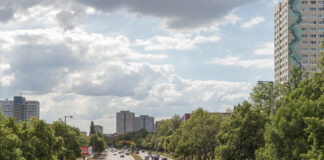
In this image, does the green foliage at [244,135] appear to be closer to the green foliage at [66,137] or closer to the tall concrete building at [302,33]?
the green foliage at [66,137]

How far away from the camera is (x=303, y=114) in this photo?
29.2 meters

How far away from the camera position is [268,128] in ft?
105

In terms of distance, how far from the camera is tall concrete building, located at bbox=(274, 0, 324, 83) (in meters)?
148

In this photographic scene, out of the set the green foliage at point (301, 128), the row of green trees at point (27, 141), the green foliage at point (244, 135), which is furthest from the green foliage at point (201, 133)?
the green foliage at point (301, 128)

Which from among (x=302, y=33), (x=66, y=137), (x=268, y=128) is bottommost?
(x=66, y=137)

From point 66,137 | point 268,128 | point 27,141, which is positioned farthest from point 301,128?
point 66,137

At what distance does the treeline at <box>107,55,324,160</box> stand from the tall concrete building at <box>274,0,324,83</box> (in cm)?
7424

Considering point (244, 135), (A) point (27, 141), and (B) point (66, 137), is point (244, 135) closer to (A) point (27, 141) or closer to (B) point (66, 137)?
(A) point (27, 141)

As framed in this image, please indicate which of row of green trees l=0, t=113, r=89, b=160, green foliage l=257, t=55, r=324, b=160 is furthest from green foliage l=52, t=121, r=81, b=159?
green foliage l=257, t=55, r=324, b=160

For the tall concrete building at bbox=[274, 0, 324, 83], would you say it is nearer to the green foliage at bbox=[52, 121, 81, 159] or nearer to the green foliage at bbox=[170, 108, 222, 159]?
the green foliage at bbox=[170, 108, 222, 159]

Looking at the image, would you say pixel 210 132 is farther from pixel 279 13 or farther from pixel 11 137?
pixel 279 13

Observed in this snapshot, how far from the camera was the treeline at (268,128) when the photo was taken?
2872 centimetres

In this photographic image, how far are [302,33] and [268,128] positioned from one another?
4936 inches

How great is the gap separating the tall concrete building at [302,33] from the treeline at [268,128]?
74.2m
